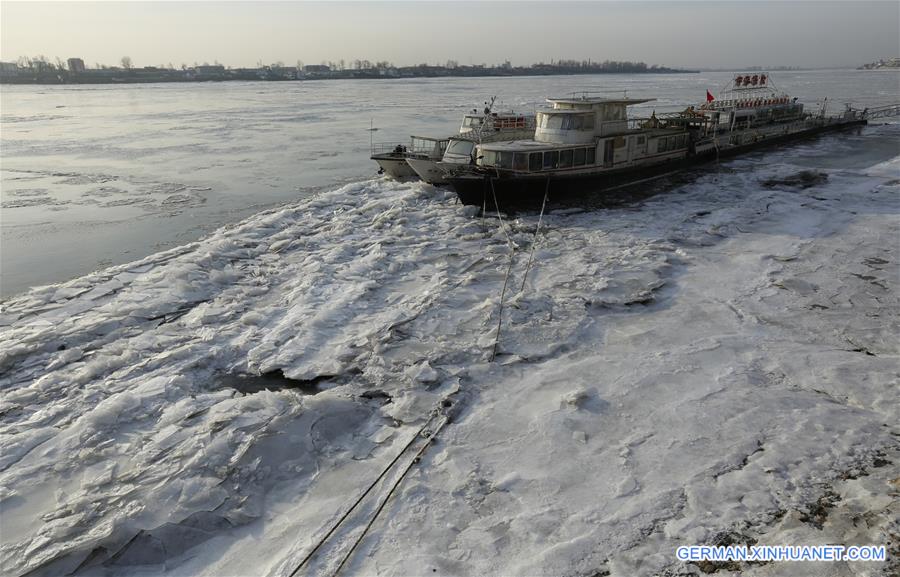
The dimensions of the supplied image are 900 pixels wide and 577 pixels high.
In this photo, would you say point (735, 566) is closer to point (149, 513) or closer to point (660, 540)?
point (660, 540)

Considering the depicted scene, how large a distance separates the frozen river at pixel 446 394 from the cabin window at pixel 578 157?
369 cm

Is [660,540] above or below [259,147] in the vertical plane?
below

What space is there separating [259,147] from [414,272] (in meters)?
26.9

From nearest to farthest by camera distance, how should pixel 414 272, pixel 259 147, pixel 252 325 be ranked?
pixel 252 325, pixel 414 272, pixel 259 147

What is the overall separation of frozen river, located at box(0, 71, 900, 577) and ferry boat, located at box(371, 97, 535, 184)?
4.44 metres

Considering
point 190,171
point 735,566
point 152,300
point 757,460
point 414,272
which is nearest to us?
point 735,566

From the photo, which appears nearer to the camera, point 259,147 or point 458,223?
point 458,223

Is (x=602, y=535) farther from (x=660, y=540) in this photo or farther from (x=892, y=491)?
(x=892, y=491)

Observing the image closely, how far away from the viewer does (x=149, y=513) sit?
6688mm

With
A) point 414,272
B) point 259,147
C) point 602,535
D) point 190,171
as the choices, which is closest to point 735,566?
point 602,535

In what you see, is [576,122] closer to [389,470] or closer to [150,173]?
[389,470]

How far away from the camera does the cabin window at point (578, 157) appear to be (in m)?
22.5

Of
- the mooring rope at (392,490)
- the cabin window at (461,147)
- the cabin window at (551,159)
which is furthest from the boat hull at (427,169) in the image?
the mooring rope at (392,490)

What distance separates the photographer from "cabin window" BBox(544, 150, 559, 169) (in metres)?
21.7
